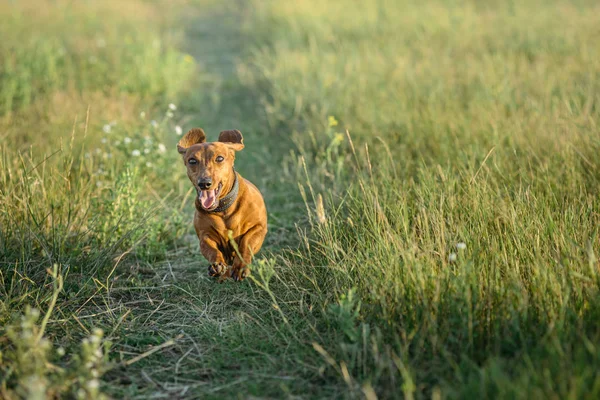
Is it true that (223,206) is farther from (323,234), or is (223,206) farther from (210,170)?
(323,234)

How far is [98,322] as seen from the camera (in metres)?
3.20

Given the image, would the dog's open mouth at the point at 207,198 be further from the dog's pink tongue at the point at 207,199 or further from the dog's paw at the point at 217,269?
the dog's paw at the point at 217,269

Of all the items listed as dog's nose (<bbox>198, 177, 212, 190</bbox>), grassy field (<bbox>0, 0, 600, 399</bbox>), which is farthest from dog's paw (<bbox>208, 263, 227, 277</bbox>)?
dog's nose (<bbox>198, 177, 212, 190</bbox>)

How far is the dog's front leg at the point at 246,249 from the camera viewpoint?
342 centimetres

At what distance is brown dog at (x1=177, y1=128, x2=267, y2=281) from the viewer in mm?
3244

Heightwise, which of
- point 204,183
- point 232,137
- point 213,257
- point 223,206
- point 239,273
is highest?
point 232,137

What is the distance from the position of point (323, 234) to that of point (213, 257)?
25.6 inches

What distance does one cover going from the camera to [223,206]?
3371mm

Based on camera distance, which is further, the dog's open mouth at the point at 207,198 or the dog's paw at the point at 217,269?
the dog's paw at the point at 217,269

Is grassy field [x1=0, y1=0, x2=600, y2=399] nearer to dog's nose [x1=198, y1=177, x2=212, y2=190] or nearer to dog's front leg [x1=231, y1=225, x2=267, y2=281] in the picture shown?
dog's front leg [x1=231, y1=225, x2=267, y2=281]

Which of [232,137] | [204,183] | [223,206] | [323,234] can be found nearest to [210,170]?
[204,183]

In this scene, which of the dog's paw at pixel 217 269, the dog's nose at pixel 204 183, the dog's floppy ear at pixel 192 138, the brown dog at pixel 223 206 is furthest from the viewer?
the dog's floppy ear at pixel 192 138

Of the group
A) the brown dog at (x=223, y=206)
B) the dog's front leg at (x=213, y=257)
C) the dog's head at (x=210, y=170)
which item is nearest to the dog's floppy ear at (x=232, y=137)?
the brown dog at (x=223, y=206)

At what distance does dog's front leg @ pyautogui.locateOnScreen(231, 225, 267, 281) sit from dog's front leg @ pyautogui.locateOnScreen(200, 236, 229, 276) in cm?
7
